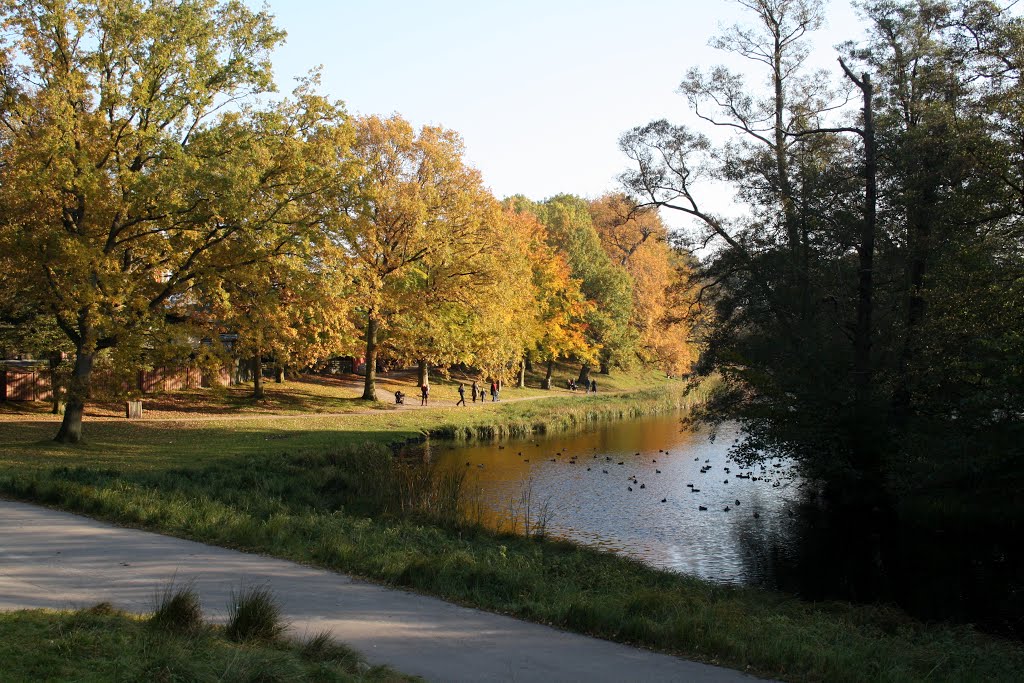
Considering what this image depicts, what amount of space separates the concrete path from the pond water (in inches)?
261

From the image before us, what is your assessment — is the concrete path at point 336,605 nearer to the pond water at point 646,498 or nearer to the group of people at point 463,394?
the pond water at point 646,498

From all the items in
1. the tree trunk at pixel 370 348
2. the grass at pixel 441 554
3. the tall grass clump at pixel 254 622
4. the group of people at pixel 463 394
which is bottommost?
the grass at pixel 441 554

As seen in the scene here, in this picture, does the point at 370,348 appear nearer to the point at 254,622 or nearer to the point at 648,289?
the point at 254,622

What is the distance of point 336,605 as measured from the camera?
29.2ft

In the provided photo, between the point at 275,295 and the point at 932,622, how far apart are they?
Result: 1830 cm

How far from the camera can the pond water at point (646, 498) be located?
15914 mm

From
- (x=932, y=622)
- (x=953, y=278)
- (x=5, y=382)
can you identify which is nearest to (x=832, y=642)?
(x=932, y=622)

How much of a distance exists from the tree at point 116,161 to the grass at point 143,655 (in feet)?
51.5

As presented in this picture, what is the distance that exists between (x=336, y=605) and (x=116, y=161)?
17.7 meters

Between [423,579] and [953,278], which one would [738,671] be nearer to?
[423,579]

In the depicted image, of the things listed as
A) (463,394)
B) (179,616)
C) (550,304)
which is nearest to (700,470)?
(463,394)

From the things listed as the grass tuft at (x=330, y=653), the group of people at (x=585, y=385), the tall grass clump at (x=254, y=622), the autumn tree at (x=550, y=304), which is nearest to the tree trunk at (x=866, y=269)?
the grass tuft at (x=330, y=653)

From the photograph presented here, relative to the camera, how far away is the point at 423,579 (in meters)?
10.1

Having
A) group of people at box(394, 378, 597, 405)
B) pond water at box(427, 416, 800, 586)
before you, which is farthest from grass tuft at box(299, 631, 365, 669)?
group of people at box(394, 378, 597, 405)
